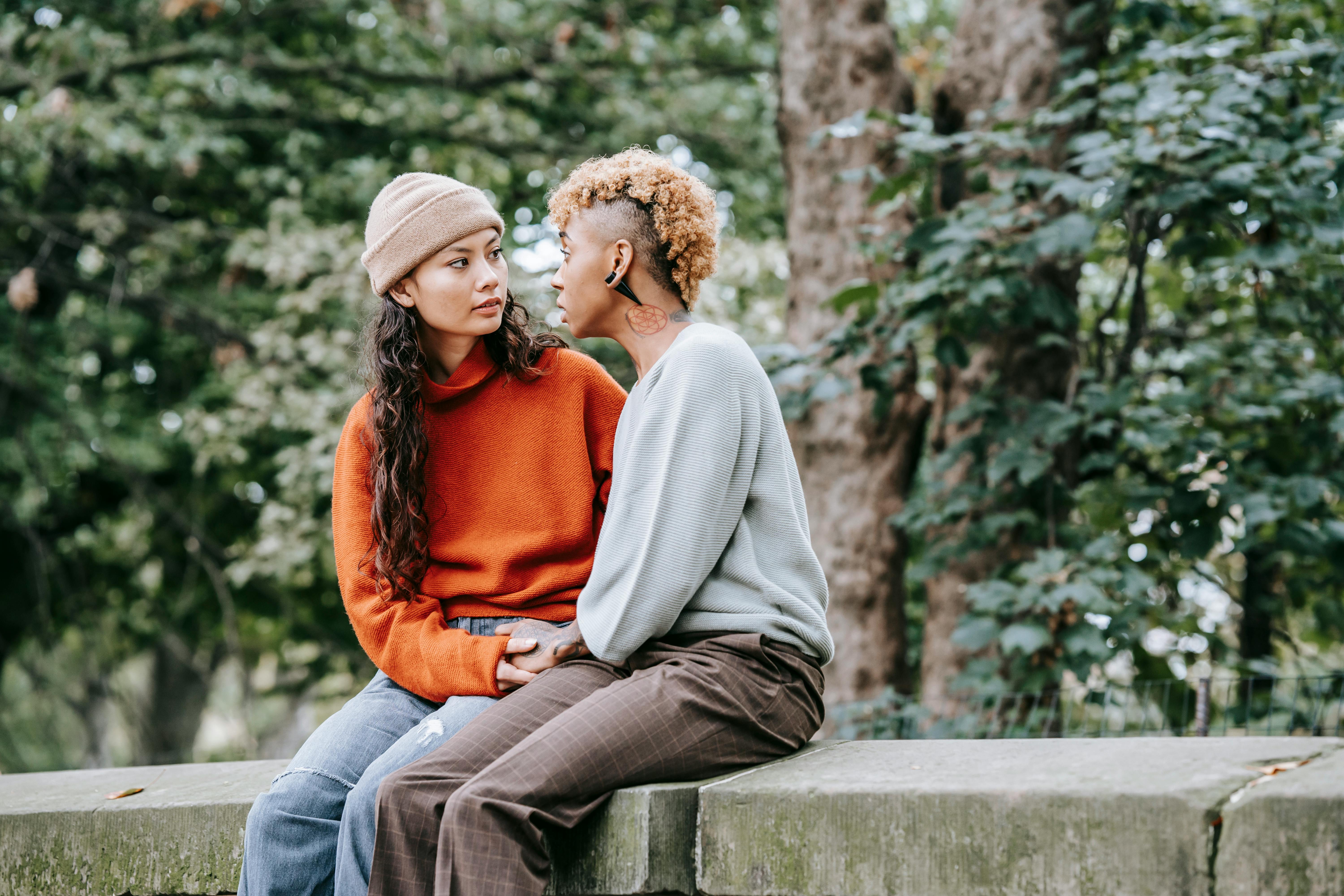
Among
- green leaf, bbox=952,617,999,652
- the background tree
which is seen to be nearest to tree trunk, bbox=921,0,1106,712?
the background tree

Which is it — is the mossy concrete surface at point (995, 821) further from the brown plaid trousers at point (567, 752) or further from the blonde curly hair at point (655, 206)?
the blonde curly hair at point (655, 206)

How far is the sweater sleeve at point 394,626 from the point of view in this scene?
233cm

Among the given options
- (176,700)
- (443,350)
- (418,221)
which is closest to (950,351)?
(443,350)

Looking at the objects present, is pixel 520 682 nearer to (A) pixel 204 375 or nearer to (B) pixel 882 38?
(B) pixel 882 38

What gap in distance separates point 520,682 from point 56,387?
6499 millimetres

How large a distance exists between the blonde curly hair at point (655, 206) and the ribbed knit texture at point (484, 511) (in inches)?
13.8

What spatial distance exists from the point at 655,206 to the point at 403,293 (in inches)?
24.4

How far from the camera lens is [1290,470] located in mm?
4152

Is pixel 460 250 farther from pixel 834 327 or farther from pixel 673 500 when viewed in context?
pixel 834 327

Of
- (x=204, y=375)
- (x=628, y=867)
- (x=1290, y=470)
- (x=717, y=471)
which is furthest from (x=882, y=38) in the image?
(x=204, y=375)

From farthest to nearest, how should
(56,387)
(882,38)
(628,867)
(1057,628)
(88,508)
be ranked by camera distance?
(88,508) < (56,387) < (882,38) < (1057,628) < (628,867)

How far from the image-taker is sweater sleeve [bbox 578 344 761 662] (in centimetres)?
212

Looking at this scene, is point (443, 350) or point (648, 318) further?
point (443, 350)

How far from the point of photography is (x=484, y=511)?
8.21 ft
